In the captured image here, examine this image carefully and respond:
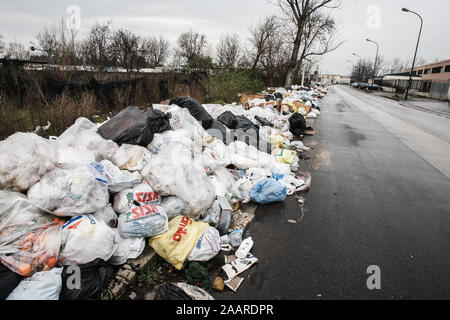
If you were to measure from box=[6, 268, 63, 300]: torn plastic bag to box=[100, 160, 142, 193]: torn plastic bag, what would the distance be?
2.81ft

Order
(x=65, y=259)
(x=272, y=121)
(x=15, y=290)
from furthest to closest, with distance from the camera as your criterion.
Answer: (x=272, y=121)
(x=65, y=259)
(x=15, y=290)

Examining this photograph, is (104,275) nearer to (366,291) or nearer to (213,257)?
(213,257)

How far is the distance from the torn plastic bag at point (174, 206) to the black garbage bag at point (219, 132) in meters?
2.19

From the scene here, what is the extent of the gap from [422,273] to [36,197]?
3214 millimetres

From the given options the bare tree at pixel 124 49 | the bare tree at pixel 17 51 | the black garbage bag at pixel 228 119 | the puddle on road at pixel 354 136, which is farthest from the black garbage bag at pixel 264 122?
the bare tree at pixel 124 49

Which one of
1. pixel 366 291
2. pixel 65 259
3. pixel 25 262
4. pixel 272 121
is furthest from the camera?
pixel 272 121

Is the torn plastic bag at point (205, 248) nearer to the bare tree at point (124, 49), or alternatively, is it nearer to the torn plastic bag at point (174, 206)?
the torn plastic bag at point (174, 206)

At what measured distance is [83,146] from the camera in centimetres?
277

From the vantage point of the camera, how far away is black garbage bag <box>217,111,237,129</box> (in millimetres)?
5211

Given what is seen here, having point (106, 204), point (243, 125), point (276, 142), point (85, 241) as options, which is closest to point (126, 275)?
point (85, 241)

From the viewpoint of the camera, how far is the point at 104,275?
5.98 ft

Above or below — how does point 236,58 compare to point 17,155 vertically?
above

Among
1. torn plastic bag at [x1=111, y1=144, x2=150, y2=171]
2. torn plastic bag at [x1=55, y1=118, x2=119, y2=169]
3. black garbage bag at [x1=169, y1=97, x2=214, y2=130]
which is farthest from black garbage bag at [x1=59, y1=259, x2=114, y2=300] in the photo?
black garbage bag at [x1=169, y1=97, x2=214, y2=130]
